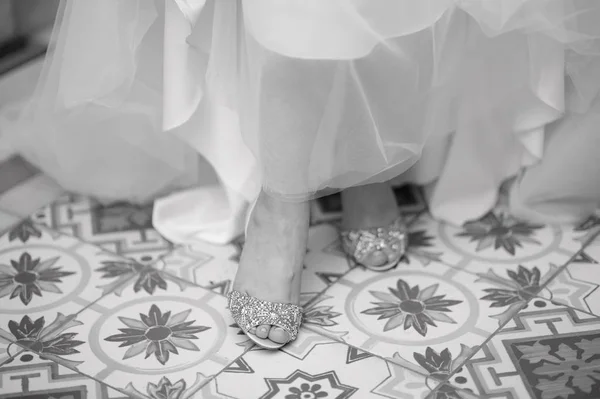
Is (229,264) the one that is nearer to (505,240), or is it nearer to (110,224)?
(110,224)

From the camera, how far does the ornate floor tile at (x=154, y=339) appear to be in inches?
41.5

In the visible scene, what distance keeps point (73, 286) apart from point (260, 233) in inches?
11.0

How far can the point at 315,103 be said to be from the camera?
41.0 inches

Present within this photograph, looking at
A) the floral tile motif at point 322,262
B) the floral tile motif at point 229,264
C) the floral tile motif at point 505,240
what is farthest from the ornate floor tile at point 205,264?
the floral tile motif at point 505,240

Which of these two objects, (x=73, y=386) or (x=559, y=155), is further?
(x=559, y=155)

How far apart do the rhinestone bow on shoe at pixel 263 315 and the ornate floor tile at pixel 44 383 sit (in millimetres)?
174

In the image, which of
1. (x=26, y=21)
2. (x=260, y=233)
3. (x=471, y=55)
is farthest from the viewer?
(x=26, y=21)

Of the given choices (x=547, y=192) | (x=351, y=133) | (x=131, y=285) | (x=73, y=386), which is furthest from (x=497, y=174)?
(x=73, y=386)

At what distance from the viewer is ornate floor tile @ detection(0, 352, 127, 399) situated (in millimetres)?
1020

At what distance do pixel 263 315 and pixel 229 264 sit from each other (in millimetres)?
189

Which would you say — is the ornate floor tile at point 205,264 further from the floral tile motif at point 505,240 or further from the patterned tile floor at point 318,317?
the floral tile motif at point 505,240

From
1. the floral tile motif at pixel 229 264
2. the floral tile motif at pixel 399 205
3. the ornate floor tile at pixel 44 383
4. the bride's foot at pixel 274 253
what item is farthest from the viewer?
the floral tile motif at pixel 399 205

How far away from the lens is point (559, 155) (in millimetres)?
1309

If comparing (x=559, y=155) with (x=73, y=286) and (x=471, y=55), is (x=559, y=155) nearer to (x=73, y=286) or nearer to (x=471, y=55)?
(x=471, y=55)
